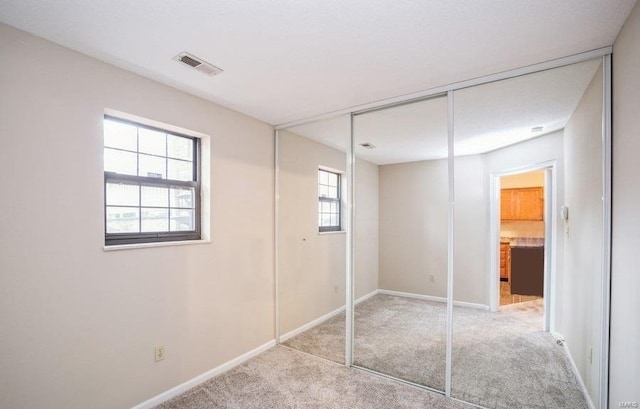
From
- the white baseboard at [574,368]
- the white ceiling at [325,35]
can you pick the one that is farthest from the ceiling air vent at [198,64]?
the white baseboard at [574,368]

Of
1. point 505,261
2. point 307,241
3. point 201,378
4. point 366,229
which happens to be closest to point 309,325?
point 307,241

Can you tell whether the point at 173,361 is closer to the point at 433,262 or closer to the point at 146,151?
the point at 146,151

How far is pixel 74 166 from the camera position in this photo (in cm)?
192

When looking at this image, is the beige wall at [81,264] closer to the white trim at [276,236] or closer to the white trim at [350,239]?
the white trim at [276,236]

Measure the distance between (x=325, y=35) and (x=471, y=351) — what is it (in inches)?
109

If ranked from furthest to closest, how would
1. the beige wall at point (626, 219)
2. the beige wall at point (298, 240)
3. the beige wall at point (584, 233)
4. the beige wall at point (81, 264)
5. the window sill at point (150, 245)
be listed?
the beige wall at point (298, 240)
the window sill at point (150, 245)
the beige wall at point (584, 233)
the beige wall at point (81, 264)
the beige wall at point (626, 219)

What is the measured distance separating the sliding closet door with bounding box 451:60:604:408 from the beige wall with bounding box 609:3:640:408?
0.56 feet

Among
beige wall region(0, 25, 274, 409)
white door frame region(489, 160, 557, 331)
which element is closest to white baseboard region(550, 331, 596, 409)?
white door frame region(489, 160, 557, 331)

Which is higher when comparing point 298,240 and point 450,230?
point 450,230

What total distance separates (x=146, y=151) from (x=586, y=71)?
3.26 meters

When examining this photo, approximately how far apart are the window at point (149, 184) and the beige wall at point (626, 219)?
2.99m

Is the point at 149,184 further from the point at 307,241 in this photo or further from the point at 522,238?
the point at 522,238

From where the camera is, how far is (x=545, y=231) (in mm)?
3262

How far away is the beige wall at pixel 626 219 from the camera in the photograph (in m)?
1.47
